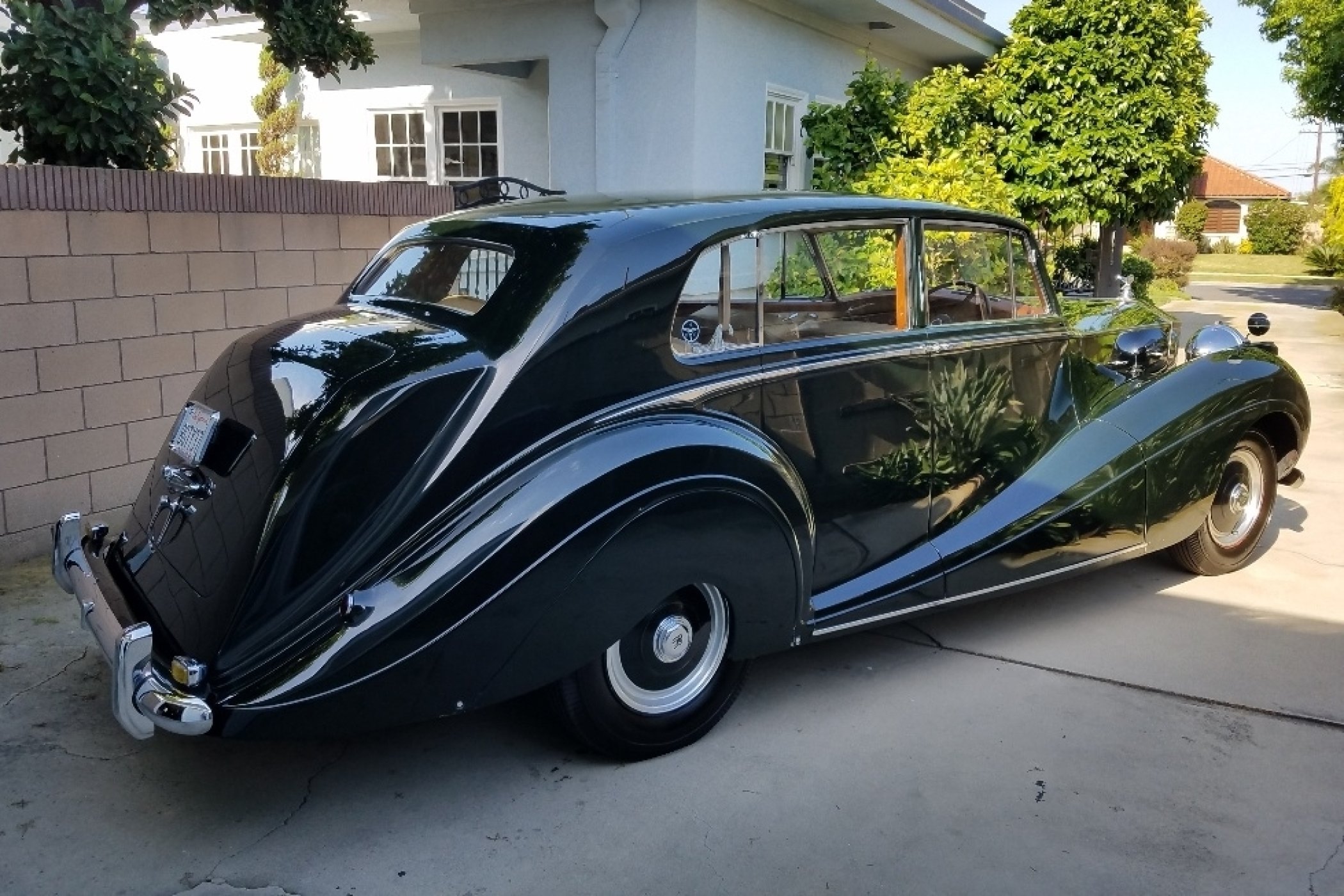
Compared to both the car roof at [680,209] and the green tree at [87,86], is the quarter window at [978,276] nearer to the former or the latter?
the car roof at [680,209]

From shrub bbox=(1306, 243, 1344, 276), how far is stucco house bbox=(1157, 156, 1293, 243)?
20524 millimetres

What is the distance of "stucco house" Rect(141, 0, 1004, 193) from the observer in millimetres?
9375

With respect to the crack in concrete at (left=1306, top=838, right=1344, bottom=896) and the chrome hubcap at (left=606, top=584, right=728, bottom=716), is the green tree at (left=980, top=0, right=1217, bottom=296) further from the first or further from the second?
the crack in concrete at (left=1306, top=838, right=1344, bottom=896)

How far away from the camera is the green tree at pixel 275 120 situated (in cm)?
1412

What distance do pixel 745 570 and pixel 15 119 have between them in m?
4.43

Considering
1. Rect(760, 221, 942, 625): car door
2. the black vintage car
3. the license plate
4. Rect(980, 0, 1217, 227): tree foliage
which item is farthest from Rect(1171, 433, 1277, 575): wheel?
Rect(980, 0, 1217, 227): tree foliage

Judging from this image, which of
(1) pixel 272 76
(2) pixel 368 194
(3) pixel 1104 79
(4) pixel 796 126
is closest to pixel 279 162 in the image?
(1) pixel 272 76

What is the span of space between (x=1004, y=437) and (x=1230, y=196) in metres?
60.2

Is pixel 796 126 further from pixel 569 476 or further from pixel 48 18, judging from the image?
pixel 569 476

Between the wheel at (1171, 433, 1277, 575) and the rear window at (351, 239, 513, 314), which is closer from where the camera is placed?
the rear window at (351, 239, 513, 314)

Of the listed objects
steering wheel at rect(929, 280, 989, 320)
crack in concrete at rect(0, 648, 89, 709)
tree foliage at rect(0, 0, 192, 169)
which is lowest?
crack in concrete at rect(0, 648, 89, 709)

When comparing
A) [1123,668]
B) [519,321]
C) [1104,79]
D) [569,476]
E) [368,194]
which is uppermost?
[1104,79]

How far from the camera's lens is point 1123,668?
14.2 feet

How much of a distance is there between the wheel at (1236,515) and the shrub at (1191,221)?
39.6 metres
